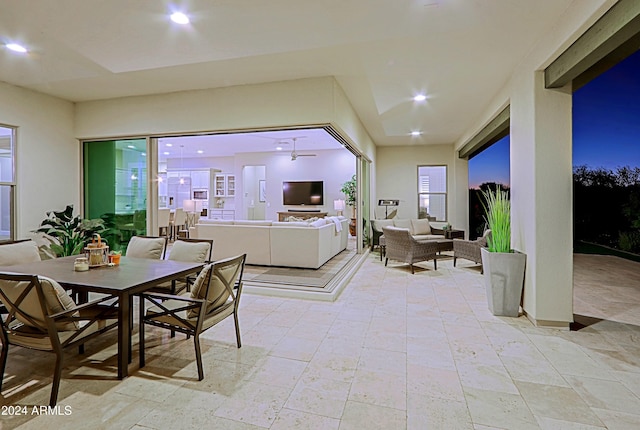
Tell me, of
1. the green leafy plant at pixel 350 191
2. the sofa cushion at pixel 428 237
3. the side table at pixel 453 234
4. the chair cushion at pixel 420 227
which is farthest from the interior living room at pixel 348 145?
the green leafy plant at pixel 350 191

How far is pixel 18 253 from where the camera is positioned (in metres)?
3.26

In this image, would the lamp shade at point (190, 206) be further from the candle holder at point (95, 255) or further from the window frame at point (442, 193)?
the candle holder at point (95, 255)

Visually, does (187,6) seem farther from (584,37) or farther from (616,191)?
(616,191)

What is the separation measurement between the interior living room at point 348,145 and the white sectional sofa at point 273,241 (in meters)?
0.25

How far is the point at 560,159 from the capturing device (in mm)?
3146

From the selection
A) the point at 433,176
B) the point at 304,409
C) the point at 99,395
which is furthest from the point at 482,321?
the point at 433,176

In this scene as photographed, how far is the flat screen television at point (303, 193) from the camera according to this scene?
35.4 feet

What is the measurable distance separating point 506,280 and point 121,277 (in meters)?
3.75

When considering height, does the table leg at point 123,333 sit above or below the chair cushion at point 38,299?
below

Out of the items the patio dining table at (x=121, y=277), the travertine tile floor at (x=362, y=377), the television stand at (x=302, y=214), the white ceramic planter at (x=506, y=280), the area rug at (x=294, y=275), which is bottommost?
the travertine tile floor at (x=362, y=377)

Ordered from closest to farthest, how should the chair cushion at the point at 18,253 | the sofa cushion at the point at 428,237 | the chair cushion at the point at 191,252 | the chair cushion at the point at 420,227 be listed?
1. the chair cushion at the point at 18,253
2. the chair cushion at the point at 191,252
3. the sofa cushion at the point at 428,237
4. the chair cushion at the point at 420,227

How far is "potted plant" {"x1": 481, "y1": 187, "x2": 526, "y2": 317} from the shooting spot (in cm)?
350

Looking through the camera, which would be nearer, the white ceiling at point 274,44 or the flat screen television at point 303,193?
the white ceiling at point 274,44

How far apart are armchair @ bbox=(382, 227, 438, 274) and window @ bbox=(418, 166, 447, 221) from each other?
3.39 meters
